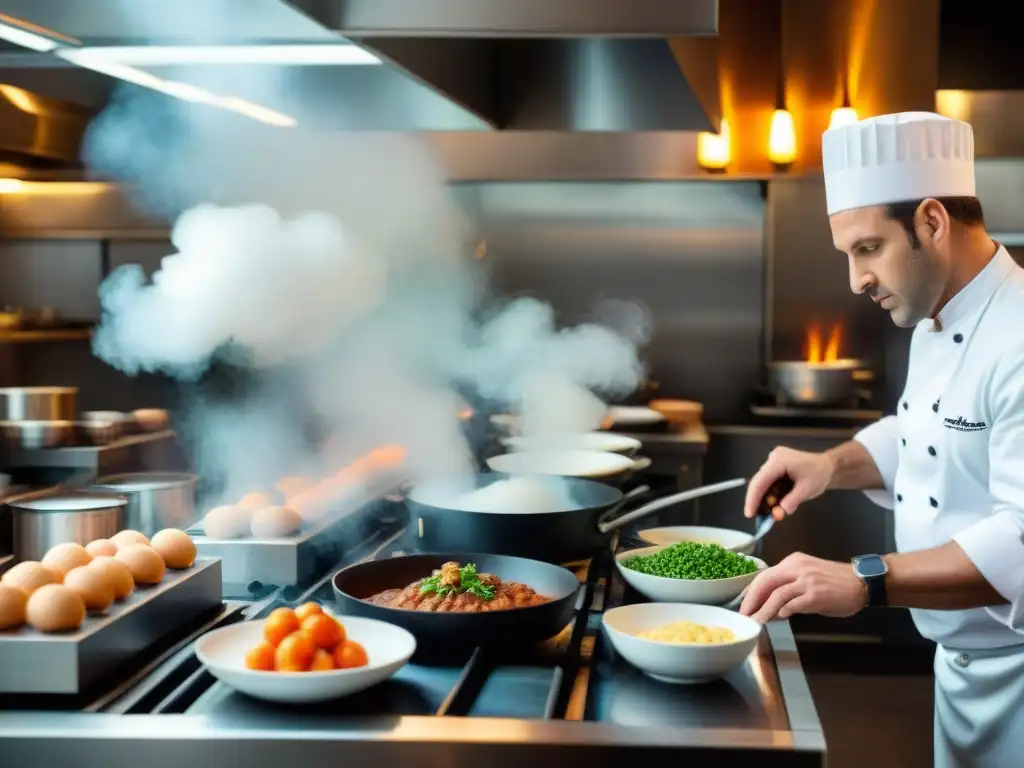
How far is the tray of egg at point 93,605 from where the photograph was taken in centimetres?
143

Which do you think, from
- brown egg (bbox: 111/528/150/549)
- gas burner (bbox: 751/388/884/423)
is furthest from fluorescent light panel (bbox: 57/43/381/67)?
gas burner (bbox: 751/388/884/423)

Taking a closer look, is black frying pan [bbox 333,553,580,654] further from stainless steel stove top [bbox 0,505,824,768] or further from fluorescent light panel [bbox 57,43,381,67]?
fluorescent light panel [bbox 57,43,381,67]

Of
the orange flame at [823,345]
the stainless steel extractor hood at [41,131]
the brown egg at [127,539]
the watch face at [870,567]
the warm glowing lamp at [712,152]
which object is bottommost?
the watch face at [870,567]

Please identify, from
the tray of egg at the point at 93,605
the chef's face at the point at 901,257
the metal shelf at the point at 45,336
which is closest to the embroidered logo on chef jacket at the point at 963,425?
the chef's face at the point at 901,257

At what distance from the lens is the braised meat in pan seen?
1.74m

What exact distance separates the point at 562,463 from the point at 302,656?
1.60 metres

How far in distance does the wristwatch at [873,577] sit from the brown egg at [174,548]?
3.76ft

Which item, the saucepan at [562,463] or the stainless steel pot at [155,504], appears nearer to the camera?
the stainless steel pot at [155,504]

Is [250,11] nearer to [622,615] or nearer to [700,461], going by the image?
[622,615]

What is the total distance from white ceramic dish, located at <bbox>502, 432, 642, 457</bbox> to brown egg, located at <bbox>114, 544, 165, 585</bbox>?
161 centimetres

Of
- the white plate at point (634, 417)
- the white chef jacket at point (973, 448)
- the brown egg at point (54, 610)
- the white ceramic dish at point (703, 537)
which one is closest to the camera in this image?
the brown egg at point (54, 610)

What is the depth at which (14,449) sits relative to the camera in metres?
2.98

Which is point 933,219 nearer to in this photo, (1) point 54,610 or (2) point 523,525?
(2) point 523,525

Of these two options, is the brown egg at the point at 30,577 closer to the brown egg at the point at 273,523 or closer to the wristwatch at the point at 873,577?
the brown egg at the point at 273,523
